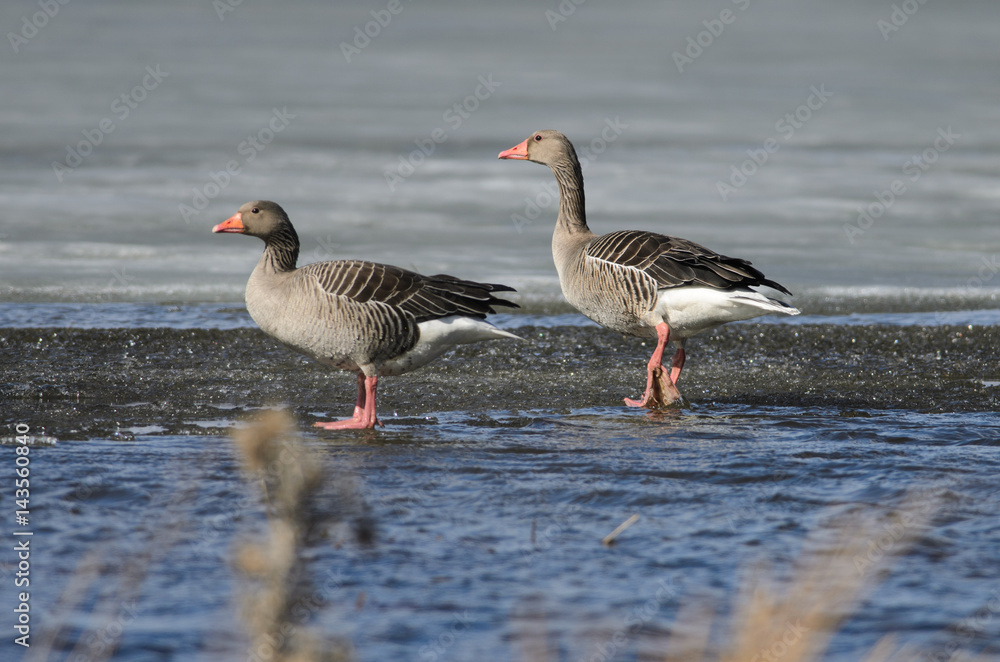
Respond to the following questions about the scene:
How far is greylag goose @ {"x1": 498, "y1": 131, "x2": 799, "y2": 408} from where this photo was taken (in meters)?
7.37

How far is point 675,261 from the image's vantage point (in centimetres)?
768

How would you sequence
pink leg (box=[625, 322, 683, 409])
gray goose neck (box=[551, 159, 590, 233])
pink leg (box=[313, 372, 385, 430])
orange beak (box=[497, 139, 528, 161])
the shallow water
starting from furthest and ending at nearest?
1. orange beak (box=[497, 139, 528, 161])
2. gray goose neck (box=[551, 159, 590, 233])
3. pink leg (box=[625, 322, 683, 409])
4. pink leg (box=[313, 372, 385, 430])
5. the shallow water

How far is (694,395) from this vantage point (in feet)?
24.9

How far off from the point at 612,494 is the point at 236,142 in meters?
13.8

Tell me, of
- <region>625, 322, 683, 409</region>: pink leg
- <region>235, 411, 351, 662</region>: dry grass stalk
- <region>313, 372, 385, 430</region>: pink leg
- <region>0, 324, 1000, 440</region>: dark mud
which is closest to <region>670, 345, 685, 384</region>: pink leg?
<region>0, 324, 1000, 440</region>: dark mud

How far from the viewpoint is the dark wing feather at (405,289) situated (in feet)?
22.2

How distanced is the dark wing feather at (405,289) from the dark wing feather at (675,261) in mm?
1234

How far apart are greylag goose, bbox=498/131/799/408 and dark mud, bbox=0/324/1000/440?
40 centimetres

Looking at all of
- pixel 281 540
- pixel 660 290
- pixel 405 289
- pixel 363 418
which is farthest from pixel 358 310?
pixel 281 540

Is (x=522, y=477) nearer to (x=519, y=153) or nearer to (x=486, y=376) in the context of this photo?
(x=486, y=376)

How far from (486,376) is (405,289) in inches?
51.2

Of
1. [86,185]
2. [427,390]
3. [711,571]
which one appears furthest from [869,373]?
[86,185]

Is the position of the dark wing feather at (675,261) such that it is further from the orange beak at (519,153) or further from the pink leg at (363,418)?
the pink leg at (363,418)

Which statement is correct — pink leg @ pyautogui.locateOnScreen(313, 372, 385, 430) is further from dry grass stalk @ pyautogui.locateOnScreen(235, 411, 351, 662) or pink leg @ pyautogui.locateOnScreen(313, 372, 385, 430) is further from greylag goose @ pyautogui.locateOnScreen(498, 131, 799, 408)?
dry grass stalk @ pyautogui.locateOnScreen(235, 411, 351, 662)
